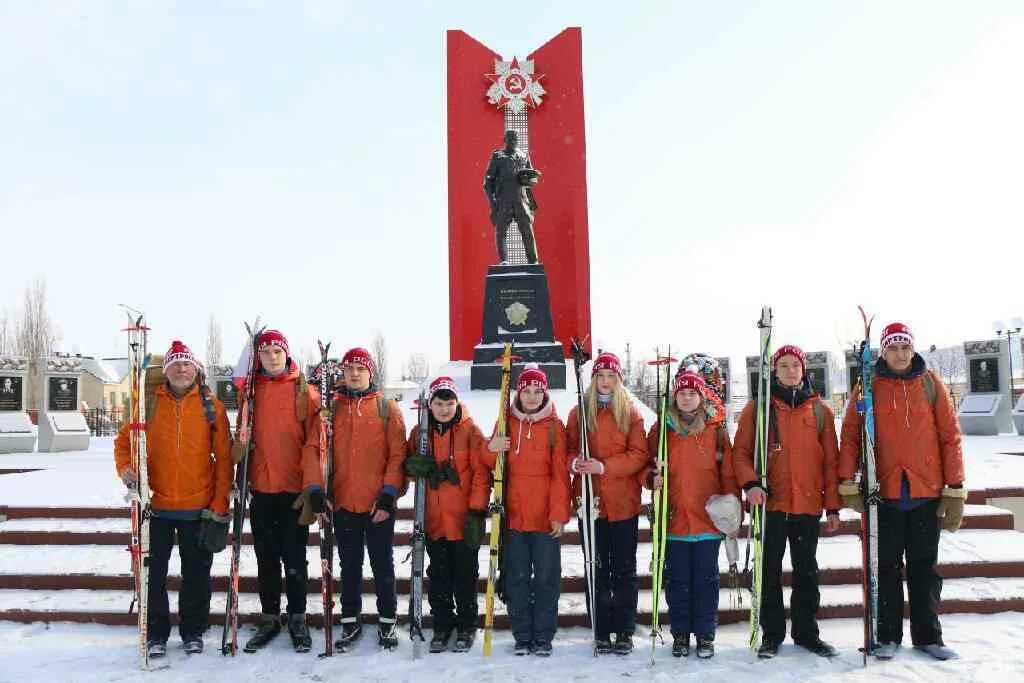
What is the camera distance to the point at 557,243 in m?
16.0

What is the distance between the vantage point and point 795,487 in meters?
3.44

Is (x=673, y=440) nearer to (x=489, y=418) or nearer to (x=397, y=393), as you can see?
(x=489, y=418)

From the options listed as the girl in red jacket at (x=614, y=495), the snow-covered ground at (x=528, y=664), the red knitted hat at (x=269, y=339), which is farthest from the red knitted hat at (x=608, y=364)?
the red knitted hat at (x=269, y=339)

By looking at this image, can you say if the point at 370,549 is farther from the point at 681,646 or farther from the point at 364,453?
the point at 681,646

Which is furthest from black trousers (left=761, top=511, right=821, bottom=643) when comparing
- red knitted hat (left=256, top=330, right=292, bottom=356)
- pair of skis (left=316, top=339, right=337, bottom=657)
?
red knitted hat (left=256, top=330, right=292, bottom=356)

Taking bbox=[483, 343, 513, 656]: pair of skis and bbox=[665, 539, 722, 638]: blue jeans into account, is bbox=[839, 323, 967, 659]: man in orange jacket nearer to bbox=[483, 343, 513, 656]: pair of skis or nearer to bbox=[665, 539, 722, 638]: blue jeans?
bbox=[665, 539, 722, 638]: blue jeans

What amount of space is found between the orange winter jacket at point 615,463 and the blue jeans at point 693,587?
32 centimetres

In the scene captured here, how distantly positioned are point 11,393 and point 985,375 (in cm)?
1744

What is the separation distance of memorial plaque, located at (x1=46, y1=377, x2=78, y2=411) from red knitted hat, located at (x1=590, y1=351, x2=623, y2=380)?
1131 centimetres

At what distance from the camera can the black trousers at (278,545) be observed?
3.64 m

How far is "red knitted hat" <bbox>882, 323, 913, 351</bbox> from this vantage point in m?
3.44

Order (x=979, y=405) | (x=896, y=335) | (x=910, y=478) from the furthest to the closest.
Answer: (x=979, y=405) → (x=896, y=335) → (x=910, y=478)

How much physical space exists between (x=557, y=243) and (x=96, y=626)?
13.1 m

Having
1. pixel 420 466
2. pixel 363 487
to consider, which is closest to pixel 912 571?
pixel 420 466
